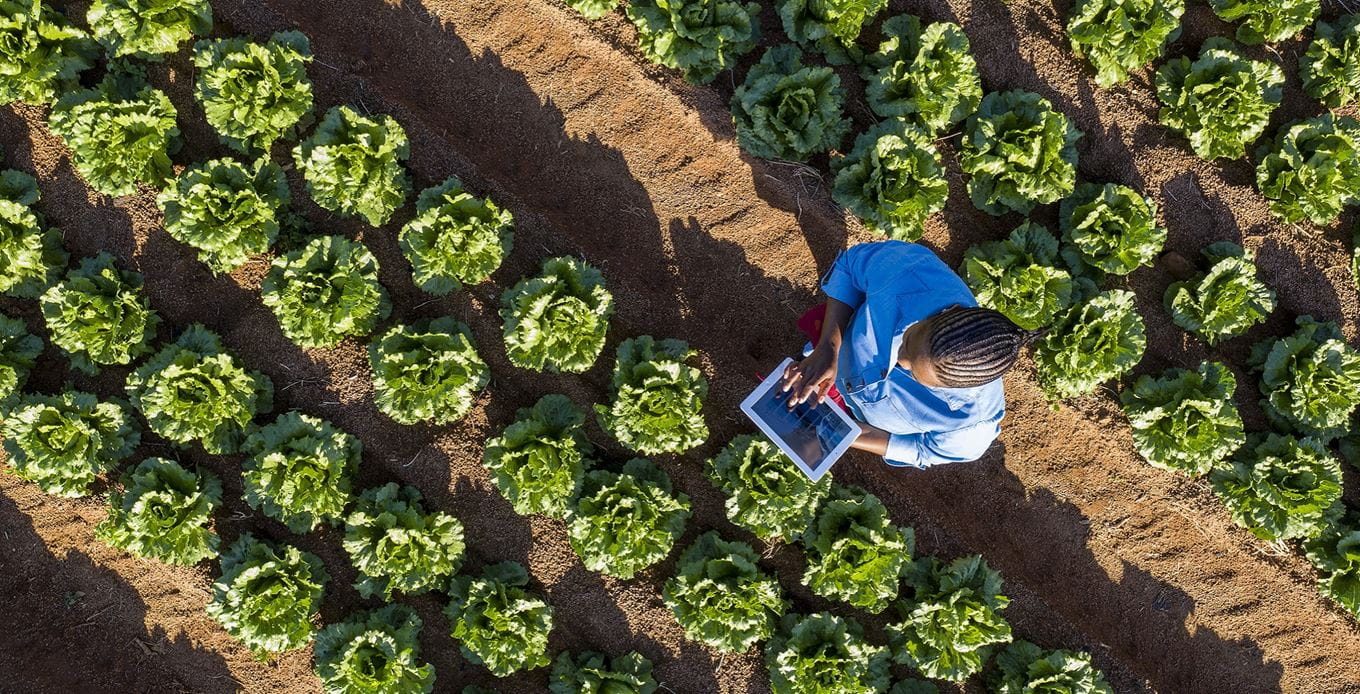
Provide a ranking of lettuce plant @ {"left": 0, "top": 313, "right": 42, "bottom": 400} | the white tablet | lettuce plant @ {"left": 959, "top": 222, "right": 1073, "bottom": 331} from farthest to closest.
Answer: lettuce plant @ {"left": 959, "top": 222, "right": 1073, "bottom": 331} → lettuce plant @ {"left": 0, "top": 313, "right": 42, "bottom": 400} → the white tablet

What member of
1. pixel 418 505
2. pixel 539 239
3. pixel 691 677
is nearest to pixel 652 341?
pixel 539 239

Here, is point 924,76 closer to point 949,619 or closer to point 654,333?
point 654,333

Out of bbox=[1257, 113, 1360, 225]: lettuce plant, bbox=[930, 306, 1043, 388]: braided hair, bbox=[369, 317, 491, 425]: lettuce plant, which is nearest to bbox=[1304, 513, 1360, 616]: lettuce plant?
bbox=[1257, 113, 1360, 225]: lettuce plant

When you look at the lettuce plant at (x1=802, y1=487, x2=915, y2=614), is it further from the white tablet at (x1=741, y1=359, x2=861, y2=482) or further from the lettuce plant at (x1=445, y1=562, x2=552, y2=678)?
the lettuce plant at (x1=445, y1=562, x2=552, y2=678)

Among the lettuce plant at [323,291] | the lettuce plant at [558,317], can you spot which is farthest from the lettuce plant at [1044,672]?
the lettuce plant at [323,291]

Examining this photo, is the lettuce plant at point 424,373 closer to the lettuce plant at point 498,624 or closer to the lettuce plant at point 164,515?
the lettuce plant at point 498,624

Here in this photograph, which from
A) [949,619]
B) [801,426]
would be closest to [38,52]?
[801,426]

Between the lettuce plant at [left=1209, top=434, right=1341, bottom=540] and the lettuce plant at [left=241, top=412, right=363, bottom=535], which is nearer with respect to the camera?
the lettuce plant at [left=241, top=412, right=363, bottom=535]
